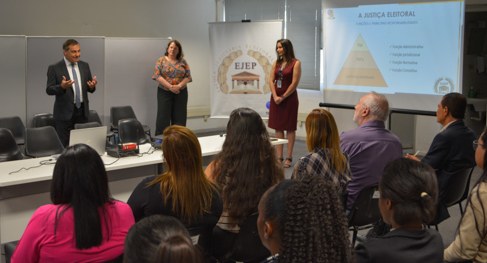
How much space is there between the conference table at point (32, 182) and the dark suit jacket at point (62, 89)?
1.82 m

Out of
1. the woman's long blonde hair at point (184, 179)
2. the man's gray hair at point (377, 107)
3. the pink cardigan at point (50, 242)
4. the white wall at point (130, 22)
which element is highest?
the white wall at point (130, 22)

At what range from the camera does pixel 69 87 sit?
240 inches

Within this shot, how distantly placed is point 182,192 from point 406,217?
1066mm

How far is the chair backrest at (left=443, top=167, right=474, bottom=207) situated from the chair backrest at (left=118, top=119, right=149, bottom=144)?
2.87 meters

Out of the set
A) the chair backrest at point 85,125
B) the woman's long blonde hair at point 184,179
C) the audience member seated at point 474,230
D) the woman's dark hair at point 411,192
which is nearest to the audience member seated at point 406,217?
the woman's dark hair at point 411,192

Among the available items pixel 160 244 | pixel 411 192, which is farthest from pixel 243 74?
pixel 160 244

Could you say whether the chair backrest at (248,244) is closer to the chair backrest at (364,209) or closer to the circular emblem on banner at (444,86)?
the chair backrest at (364,209)

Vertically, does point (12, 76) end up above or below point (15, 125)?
above

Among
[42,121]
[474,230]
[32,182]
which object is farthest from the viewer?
[42,121]

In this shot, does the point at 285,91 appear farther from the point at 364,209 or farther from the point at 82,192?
the point at 82,192

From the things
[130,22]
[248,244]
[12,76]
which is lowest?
[248,244]

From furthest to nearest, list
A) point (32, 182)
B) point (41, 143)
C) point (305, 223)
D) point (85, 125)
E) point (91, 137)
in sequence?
point (85, 125), point (41, 143), point (91, 137), point (32, 182), point (305, 223)

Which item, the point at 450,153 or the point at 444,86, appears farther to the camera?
the point at 444,86

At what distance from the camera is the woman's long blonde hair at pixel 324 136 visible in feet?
11.3
